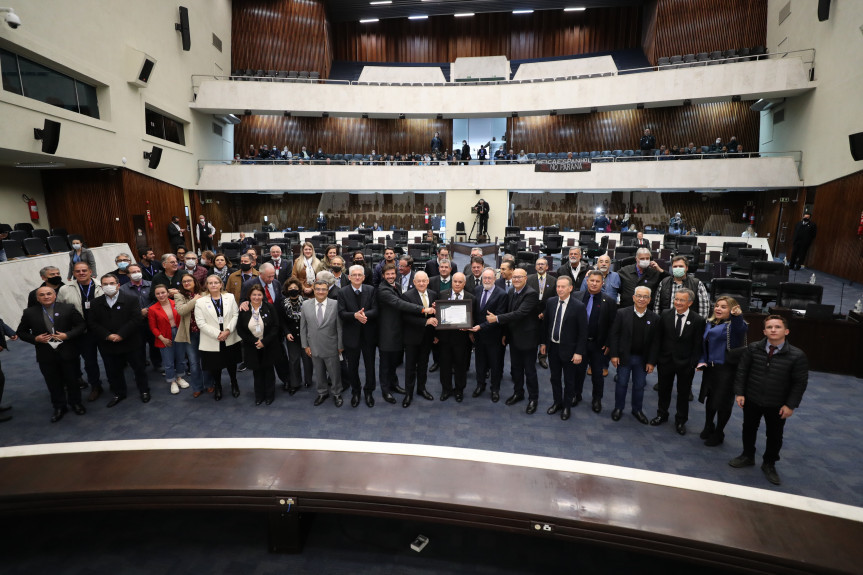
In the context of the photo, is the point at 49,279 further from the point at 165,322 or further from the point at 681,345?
the point at 681,345

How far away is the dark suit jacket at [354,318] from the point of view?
4.83 metres

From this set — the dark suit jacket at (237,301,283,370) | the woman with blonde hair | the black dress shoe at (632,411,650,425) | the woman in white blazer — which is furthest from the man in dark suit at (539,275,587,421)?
the woman in white blazer

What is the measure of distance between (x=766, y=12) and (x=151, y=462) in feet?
83.4

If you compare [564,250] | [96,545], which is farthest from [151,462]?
[564,250]

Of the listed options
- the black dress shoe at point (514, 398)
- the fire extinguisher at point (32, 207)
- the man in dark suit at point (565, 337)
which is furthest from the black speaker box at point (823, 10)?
the fire extinguisher at point (32, 207)

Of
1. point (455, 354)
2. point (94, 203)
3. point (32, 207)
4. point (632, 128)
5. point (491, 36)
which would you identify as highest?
point (491, 36)

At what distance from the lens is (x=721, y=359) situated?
4273 millimetres

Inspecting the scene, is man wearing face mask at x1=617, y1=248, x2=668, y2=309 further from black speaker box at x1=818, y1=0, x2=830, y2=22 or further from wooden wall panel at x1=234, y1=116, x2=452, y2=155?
wooden wall panel at x1=234, y1=116, x2=452, y2=155

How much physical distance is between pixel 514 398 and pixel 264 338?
307cm

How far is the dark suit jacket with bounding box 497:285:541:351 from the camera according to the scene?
4.73 metres

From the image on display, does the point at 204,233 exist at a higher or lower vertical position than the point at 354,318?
higher

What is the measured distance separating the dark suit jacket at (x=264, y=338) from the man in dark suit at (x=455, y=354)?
1941mm

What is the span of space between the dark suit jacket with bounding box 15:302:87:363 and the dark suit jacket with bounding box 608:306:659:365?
19.2ft

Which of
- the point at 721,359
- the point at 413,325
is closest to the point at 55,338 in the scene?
the point at 413,325
